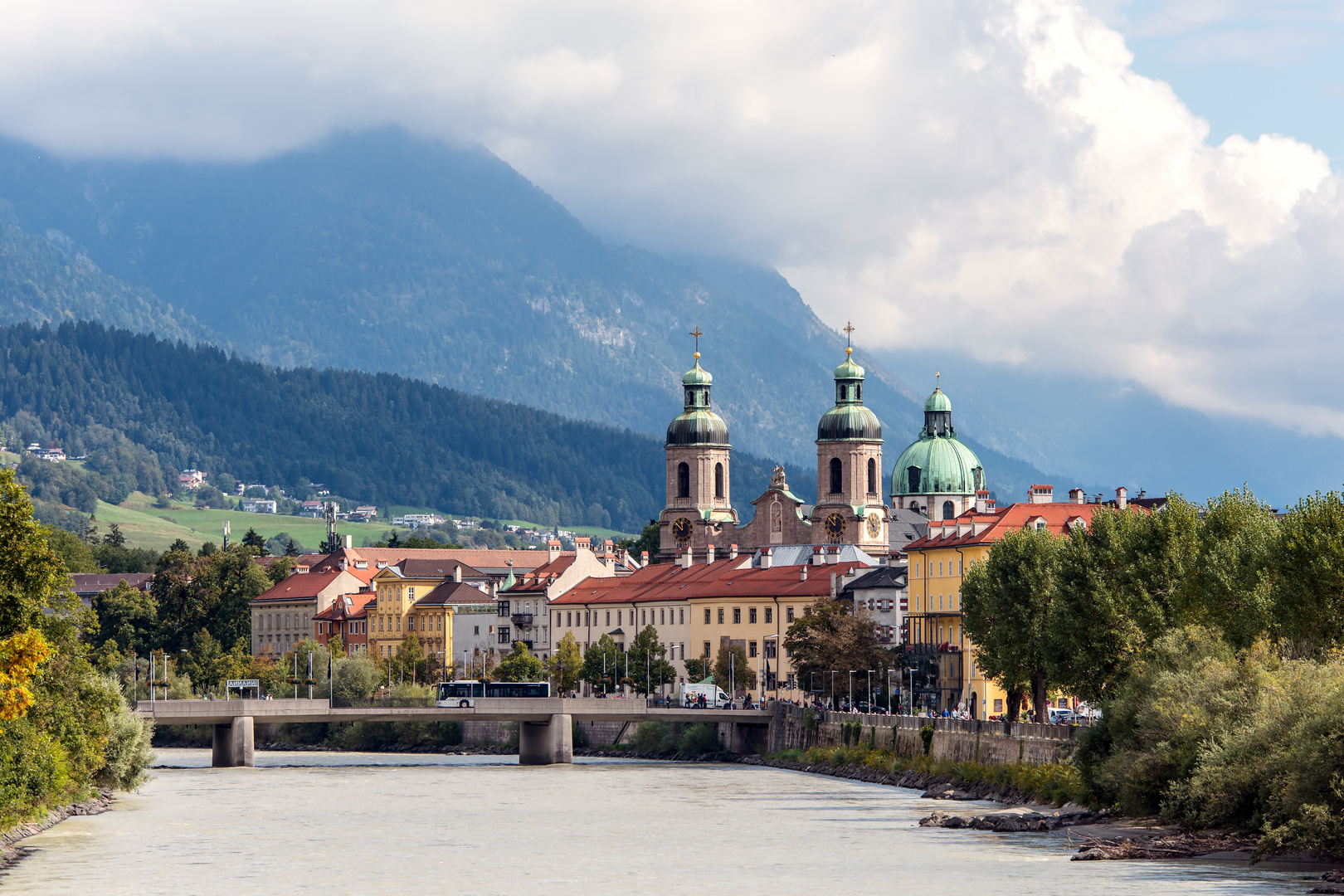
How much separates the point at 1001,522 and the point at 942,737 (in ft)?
114

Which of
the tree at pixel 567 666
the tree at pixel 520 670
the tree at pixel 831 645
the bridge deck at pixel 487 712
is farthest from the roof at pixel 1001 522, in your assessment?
the tree at pixel 520 670

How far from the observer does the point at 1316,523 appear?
68.2 m

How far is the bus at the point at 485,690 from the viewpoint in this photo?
486ft

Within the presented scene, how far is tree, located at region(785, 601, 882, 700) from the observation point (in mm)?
131625

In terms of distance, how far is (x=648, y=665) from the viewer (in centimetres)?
15588

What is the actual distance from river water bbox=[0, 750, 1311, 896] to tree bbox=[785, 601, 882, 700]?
73.0 feet

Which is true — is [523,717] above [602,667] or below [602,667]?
below

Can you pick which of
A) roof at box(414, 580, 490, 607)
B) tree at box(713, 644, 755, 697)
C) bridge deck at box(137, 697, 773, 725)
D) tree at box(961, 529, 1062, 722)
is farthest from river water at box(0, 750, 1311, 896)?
roof at box(414, 580, 490, 607)

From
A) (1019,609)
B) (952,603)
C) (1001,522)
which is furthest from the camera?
(952,603)

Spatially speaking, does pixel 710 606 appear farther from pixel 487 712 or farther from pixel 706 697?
pixel 487 712

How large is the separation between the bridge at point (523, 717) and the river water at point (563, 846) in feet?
66.7

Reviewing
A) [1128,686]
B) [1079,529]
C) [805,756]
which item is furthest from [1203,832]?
[805,756]

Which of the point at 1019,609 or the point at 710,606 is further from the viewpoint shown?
the point at 710,606

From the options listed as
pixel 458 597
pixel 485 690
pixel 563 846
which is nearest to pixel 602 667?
pixel 485 690
